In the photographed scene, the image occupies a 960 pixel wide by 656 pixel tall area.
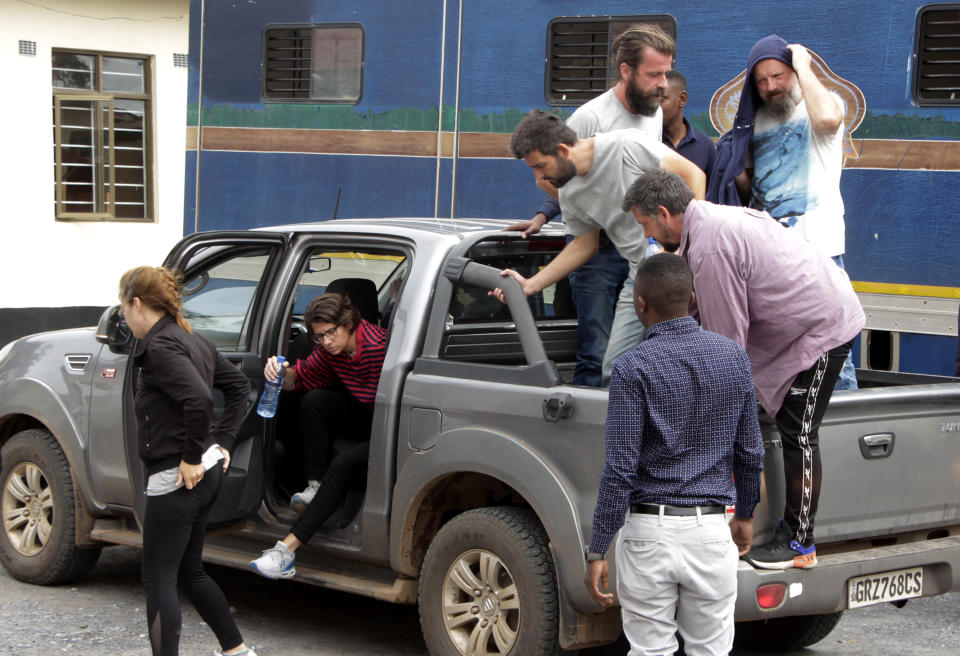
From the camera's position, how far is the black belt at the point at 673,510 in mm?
3498

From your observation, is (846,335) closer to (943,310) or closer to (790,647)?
(790,647)

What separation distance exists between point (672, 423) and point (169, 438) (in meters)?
1.98

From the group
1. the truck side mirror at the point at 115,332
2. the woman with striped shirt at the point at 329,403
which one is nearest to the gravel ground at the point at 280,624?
the woman with striped shirt at the point at 329,403

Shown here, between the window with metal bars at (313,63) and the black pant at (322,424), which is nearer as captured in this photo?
the black pant at (322,424)

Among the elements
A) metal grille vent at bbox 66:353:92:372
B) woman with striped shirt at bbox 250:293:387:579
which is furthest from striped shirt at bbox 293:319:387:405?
metal grille vent at bbox 66:353:92:372

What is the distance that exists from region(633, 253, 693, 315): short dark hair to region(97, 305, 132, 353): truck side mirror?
9.03ft

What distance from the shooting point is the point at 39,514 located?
6273mm

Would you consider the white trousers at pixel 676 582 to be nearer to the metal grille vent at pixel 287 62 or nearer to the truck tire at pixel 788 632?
the truck tire at pixel 788 632

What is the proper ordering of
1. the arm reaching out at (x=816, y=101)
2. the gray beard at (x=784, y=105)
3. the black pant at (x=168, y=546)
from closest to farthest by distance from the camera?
the black pant at (x=168, y=546)
the arm reaching out at (x=816, y=101)
the gray beard at (x=784, y=105)

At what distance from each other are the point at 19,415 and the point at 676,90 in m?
3.81

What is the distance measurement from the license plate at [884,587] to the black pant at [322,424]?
86.5 inches

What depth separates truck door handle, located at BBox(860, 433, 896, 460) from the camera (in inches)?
176

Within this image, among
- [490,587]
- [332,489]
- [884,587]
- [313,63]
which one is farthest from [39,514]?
[313,63]

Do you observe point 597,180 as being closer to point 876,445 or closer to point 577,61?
point 876,445
